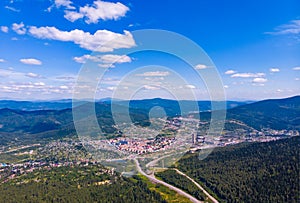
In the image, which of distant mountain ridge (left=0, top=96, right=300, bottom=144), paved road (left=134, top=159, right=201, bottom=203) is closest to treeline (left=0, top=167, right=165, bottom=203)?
paved road (left=134, top=159, right=201, bottom=203)

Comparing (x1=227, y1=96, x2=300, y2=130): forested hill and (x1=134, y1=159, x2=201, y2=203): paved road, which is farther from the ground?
(x1=227, y1=96, x2=300, y2=130): forested hill

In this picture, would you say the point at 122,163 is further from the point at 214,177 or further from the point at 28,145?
the point at 28,145

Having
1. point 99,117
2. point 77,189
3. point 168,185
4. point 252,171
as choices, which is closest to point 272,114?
point 99,117

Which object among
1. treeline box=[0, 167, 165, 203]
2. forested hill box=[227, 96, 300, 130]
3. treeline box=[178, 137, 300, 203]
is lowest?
treeline box=[0, 167, 165, 203]

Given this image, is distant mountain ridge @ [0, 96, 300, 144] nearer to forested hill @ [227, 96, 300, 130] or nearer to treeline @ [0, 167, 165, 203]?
forested hill @ [227, 96, 300, 130]

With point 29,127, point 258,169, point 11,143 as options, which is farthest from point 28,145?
point 258,169

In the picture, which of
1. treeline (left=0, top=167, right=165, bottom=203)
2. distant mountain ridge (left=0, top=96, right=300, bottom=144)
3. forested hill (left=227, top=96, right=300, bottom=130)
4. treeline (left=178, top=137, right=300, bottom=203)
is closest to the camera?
treeline (left=178, top=137, right=300, bottom=203)

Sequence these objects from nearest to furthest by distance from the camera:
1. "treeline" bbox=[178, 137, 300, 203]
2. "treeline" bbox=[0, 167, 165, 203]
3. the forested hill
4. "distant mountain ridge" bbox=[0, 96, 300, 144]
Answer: "treeline" bbox=[178, 137, 300, 203]
"treeline" bbox=[0, 167, 165, 203]
"distant mountain ridge" bbox=[0, 96, 300, 144]
the forested hill

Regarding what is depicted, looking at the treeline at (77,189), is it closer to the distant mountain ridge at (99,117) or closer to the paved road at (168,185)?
the paved road at (168,185)
